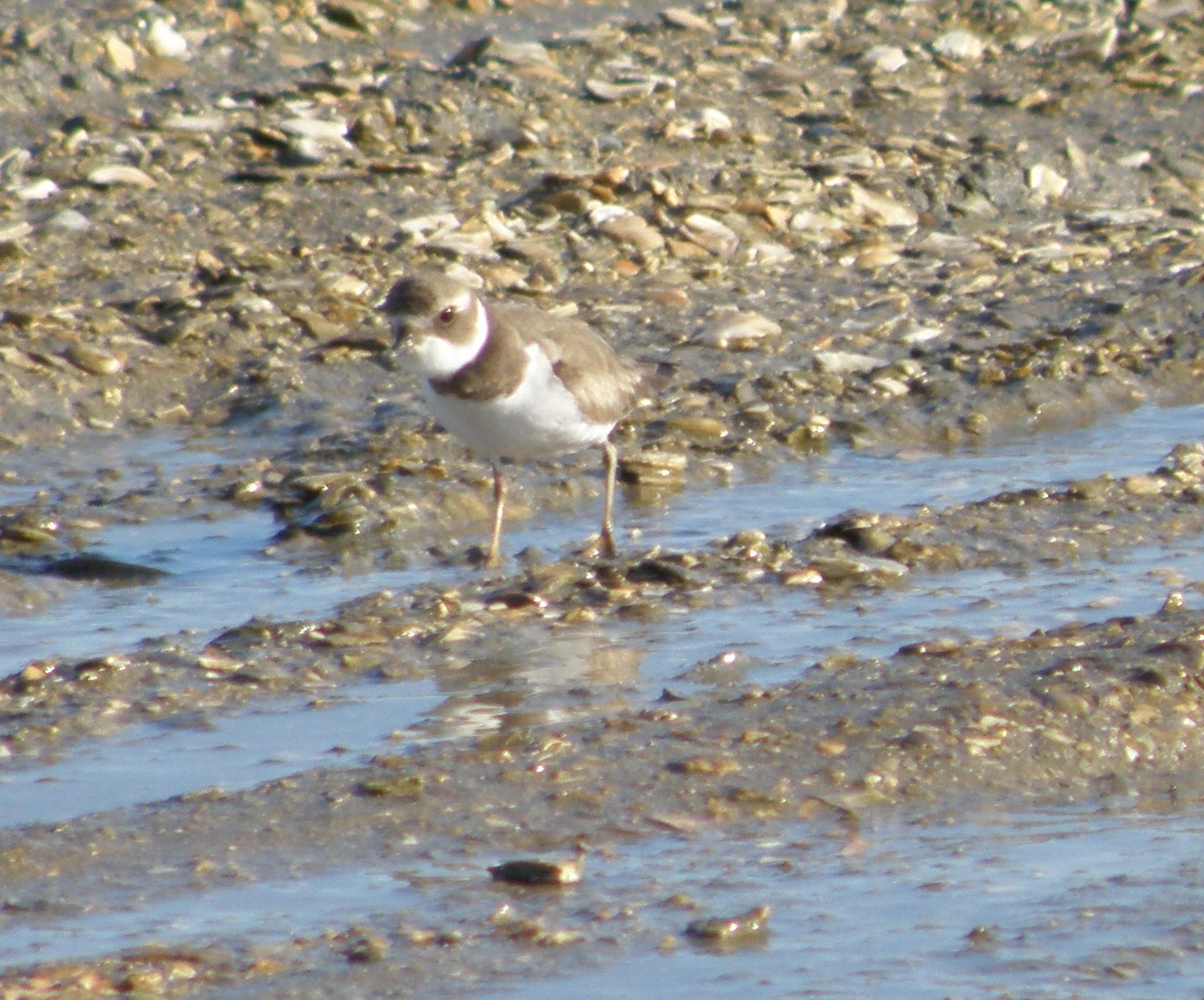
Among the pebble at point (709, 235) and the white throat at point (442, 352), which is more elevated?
the pebble at point (709, 235)

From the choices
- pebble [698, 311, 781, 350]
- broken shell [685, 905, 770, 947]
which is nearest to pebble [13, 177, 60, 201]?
pebble [698, 311, 781, 350]

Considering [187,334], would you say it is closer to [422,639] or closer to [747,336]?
[747,336]

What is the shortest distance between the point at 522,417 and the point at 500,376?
0.48 ft

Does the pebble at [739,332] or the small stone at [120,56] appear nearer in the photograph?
the pebble at [739,332]

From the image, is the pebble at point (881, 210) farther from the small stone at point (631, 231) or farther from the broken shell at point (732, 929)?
the broken shell at point (732, 929)

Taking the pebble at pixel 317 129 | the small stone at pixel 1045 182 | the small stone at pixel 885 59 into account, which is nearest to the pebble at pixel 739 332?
the pebble at pixel 317 129

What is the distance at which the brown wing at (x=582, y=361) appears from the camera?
6.31m

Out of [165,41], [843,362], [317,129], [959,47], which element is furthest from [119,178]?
[959,47]

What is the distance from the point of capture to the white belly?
6.14 m

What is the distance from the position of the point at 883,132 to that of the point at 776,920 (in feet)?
24.9

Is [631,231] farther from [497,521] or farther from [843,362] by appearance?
[497,521]

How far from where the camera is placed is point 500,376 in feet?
20.0

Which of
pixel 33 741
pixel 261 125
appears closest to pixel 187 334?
pixel 261 125

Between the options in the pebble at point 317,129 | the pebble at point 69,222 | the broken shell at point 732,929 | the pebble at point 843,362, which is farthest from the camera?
the pebble at point 317,129
